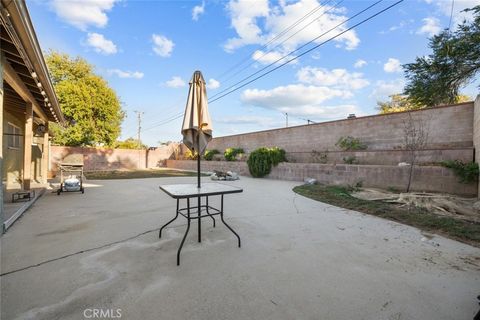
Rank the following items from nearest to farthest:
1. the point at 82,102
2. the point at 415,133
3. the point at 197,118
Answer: the point at 197,118, the point at 415,133, the point at 82,102

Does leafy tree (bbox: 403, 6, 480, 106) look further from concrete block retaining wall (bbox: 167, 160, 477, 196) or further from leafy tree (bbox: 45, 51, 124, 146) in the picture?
leafy tree (bbox: 45, 51, 124, 146)

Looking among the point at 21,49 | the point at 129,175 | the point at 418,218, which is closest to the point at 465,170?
the point at 418,218

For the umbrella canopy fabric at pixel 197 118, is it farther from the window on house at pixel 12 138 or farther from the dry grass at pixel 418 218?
the window on house at pixel 12 138

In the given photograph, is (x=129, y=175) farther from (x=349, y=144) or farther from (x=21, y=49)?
(x=349, y=144)

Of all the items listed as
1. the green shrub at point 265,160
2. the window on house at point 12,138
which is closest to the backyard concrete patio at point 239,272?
the window on house at point 12,138

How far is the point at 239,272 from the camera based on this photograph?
2002 mm

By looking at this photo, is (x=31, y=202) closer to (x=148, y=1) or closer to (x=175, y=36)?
(x=148, y=1)

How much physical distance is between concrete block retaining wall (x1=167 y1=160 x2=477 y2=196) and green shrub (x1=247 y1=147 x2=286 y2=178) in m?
0.31

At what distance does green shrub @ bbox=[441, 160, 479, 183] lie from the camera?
5.12 meters

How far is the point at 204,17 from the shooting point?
919 centimetres

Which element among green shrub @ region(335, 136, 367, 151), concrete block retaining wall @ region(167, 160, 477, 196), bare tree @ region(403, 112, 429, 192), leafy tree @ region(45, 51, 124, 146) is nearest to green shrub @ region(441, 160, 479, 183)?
→ concrete block retaining wall @ region(167, 160, 477, 196)

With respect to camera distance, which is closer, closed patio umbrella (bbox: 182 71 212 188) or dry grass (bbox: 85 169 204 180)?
closed patio umbrella (bbox: 182 71 212 188)

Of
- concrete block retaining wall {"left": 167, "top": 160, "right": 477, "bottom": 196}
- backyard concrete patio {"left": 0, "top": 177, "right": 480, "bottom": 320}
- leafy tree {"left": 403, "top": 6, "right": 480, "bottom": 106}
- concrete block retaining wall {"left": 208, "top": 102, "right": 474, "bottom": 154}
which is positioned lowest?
backyard concrete patio {"left": 0, "top": 177, "right": 480, "bottom": 320}

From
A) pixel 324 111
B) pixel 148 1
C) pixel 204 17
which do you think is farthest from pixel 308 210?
pixel 324 111
